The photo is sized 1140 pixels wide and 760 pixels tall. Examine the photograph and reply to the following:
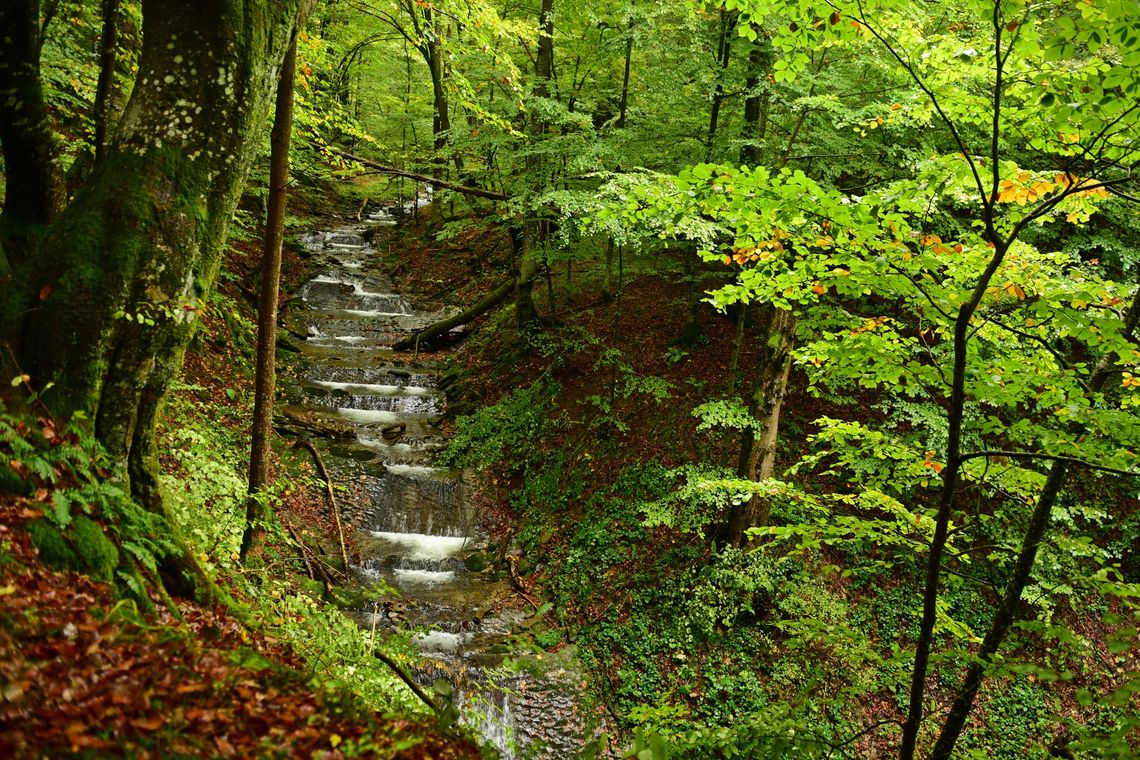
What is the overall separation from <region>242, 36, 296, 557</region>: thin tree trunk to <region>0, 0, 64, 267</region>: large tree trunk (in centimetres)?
191

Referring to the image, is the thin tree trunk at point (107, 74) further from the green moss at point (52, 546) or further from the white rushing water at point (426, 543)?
the white rushing water at point (426, 543)

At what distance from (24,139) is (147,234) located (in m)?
2.12

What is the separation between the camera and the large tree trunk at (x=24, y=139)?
4059 mm

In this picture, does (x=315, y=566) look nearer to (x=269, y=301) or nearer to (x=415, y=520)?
(x=415, y=520)

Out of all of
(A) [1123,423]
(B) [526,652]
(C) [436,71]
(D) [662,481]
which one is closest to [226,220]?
(A) [1123,423]

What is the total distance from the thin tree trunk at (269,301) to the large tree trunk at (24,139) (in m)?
1.91

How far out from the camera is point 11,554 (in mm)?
2412

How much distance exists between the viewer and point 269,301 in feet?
20.8

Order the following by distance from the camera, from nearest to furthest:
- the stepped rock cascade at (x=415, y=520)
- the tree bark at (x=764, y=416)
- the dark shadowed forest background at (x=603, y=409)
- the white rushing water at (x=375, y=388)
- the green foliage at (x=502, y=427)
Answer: the dark shadowed forest background at (x=603, y=409) < the stepped rock cascade at (x=415, y=520) < the tree bark at (x=764, y=416) < the green foliage at (x=502, y=427) < the white rushing water at (x=375, y=388)

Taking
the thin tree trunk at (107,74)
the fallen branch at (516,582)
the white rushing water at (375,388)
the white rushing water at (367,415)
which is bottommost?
the fallen branch at (516,582)

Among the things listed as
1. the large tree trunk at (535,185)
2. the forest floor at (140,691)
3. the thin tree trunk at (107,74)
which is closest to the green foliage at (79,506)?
the forest floor at (140,691)

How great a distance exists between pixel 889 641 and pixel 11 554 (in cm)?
968

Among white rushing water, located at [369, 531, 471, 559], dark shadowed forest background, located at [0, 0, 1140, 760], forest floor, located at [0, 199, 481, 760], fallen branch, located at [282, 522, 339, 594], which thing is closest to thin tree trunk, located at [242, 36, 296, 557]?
dark shadowed forest background, located at [0, 0, 1140, 760]

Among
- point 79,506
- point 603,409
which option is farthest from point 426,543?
point 79,506
